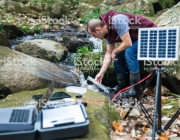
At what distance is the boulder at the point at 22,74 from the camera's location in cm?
330

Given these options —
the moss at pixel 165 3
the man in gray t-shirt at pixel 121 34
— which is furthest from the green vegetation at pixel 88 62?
the moss at pixel 165 3

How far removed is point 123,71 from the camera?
13.3ft

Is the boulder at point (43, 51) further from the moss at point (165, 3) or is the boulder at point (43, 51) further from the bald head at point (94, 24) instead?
the moss at point (165, 3)

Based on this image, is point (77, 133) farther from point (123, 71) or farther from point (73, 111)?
point (123, 71)

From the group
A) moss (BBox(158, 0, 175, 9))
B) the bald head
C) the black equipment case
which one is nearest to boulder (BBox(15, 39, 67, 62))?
the bald head

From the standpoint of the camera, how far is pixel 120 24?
3.23 metres

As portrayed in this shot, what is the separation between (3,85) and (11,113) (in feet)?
4.58

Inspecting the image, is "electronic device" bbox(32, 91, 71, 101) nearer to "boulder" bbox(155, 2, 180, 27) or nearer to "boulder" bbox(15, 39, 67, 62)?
"boulder" bbox(155, 2, 180, 27)

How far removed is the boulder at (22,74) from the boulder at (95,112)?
0.28m

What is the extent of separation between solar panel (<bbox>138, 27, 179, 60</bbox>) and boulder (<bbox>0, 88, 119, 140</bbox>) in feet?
2.30

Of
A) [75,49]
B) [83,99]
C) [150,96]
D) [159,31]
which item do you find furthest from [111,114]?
[75,49]

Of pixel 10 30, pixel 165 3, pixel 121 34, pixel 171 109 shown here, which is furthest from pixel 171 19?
pixel 165 3

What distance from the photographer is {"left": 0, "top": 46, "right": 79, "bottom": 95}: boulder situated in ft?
10.8

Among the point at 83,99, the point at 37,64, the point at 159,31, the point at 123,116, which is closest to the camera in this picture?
the point at 159,31
